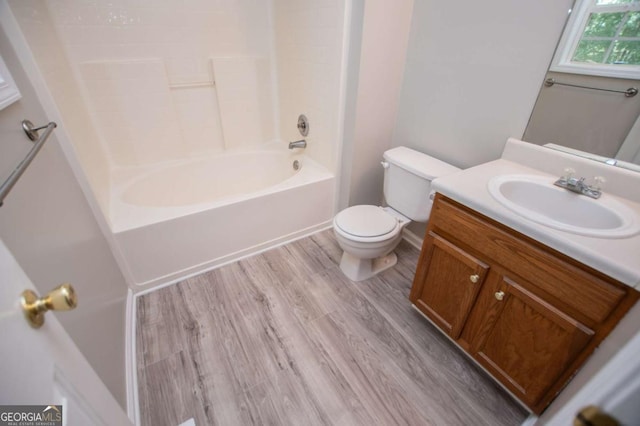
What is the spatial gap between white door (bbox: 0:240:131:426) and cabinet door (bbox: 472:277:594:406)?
1245mm

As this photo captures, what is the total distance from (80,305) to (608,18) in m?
2.12

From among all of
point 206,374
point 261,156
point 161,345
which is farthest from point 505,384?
point 261,156

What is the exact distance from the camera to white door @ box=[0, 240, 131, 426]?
1.13 ft

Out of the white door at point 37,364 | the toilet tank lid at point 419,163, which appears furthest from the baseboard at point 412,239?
the white door at point 37,364

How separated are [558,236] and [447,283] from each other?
52 centimetres

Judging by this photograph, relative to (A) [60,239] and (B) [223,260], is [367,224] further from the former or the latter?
(A) [60,239]

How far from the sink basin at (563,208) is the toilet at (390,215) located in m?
0.40

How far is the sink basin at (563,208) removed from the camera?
870 millimetres

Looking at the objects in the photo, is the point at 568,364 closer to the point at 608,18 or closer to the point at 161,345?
the point at 608,18

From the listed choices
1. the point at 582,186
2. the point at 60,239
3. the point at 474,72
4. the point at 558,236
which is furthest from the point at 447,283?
the point at 60,239

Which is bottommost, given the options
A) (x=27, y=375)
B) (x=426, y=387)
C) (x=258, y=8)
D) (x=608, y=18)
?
(x=426, y=387)

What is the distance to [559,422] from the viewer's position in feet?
1.67

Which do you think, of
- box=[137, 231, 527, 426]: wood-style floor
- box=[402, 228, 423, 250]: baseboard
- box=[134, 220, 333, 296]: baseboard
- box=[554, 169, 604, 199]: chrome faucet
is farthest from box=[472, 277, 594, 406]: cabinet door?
box=[134, 220, 333, 296]: baseboard

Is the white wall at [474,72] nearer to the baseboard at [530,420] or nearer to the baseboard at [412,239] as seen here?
the baseboard at [412,239]
